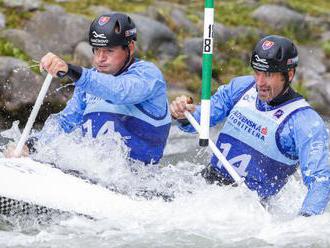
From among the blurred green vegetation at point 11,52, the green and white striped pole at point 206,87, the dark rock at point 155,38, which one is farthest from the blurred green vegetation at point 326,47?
the green and white striped pole at point 206,87

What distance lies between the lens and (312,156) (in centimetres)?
679

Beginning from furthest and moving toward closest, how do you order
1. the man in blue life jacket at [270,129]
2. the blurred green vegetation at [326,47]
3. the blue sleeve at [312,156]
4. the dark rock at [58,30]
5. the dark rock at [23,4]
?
the blurred green vegetation at [326,47]
the dark rock at [23,4]
the dark rock at [58,30]
the man in blue life jacket at [270,129]
the blue sleeve at [312,156]

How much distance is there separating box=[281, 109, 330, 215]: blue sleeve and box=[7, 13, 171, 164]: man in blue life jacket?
3.89 ft

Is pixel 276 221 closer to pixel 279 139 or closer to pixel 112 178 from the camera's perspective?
pixel 279 139

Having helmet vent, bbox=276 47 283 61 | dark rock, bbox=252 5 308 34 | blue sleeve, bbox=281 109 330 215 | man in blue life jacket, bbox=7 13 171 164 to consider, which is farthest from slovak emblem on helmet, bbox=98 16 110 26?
dark rock, bbox=252 5 308 34

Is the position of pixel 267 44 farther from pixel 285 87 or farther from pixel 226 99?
pixel 226 99

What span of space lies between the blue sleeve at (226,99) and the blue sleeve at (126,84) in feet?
1.55

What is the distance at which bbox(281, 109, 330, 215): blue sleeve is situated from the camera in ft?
21.9

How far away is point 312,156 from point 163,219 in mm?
1290

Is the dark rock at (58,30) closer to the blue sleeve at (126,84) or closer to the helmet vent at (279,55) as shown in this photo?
the blue sleeve at (126,84)

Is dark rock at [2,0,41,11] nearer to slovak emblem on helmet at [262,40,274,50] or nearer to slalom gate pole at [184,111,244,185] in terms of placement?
slalom gate pole at [184,111,244,185]

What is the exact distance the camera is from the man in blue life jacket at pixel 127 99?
7285 millimetres

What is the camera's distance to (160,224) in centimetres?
699

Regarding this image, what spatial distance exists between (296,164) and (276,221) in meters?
0.57
